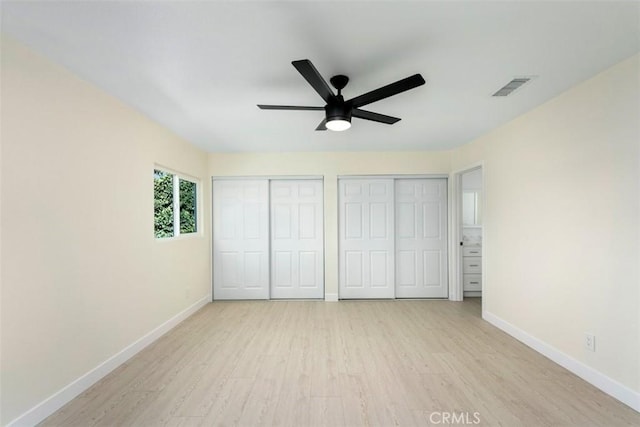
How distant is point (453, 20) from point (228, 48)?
1.29 m

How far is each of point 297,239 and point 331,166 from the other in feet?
4.20

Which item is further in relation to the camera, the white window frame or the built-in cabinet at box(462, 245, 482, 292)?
the built-in cabinet at box(462, 245, 482, 292)

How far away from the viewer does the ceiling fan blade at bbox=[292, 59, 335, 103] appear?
4.84 ft

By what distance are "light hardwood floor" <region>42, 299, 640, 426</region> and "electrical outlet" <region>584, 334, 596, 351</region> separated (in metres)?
0.28

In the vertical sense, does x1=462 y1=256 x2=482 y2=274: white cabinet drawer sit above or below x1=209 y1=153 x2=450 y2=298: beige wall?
below

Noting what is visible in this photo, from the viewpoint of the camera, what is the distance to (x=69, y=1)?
1391mm

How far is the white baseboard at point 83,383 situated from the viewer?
1743mm

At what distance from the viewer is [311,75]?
1.60m

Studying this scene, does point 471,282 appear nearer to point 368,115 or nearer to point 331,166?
point 331,166

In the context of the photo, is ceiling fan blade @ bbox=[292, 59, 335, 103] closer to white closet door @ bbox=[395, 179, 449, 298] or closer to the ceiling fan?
the ceiling fan

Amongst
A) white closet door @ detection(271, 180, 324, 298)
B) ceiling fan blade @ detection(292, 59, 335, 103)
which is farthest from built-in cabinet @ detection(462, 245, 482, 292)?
ceiling fan blade @ detection(292, 59, 335, 103)

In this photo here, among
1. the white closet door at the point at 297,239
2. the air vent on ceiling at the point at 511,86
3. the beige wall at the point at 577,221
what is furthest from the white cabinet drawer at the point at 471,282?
the air vent on ceiling at the point at 511,86

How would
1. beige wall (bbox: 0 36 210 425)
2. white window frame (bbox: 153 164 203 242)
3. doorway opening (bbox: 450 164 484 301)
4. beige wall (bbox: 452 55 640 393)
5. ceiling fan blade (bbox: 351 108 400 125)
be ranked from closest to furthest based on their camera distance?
beige wall (bbox: 0 36 210 425), beige wall (bbox: 452 55 640 393), ceiling fan blade (bbox: 351 108 400 125), white window frame (bbox: 153 164 203 242), doorway opening (bbox: 450 164 484 301)

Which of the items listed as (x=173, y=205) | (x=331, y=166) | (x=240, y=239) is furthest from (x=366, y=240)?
(x=173, y=205)
